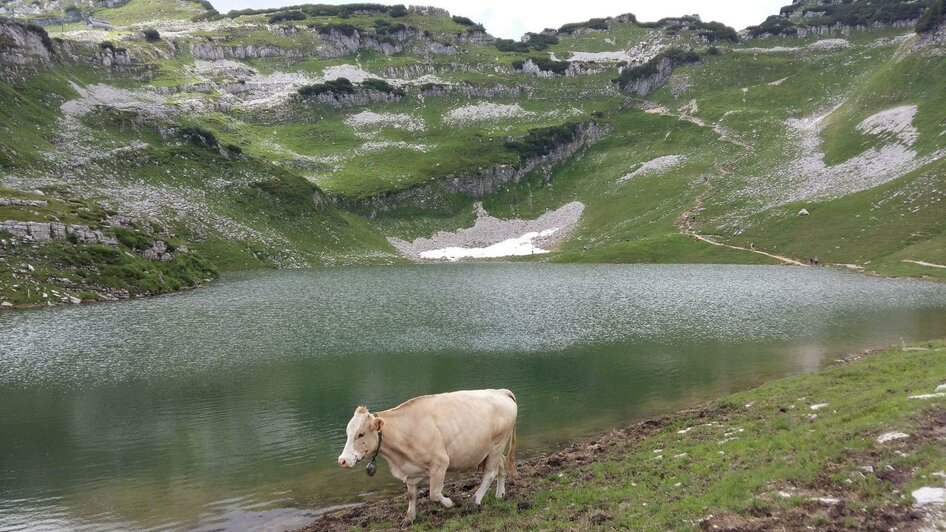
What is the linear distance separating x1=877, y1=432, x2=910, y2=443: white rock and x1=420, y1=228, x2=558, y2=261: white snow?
444 feet

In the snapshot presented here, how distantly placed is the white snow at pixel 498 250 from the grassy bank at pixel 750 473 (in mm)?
128629

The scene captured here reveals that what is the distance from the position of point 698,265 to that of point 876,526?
351ft

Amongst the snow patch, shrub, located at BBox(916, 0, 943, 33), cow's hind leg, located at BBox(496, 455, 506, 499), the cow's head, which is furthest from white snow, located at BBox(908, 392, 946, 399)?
shrub, located at BBox(916, 0, 943, 33)

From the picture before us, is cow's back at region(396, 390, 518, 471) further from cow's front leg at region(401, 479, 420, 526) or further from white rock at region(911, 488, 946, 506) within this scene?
white rock at region(911, 488, 946, 506)

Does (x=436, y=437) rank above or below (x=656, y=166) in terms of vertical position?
below

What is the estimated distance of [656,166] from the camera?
173875mm

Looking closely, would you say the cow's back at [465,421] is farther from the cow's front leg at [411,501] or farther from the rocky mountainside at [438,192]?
the rocky mountainside at [438,192]

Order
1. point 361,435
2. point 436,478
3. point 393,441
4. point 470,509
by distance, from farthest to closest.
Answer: point 470,509
point 436,478
point 393,441
point 361,435

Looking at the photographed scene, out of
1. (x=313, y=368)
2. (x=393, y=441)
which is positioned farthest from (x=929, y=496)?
(x=313, y=368)

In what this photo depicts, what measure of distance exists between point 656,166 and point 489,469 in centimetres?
17285

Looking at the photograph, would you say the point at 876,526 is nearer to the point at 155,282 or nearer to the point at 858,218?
the point at 155,282

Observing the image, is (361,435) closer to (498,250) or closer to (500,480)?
(500,480)

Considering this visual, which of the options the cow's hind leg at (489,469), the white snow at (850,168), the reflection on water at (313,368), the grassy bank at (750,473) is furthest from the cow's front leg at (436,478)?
the white snow at (850,168)

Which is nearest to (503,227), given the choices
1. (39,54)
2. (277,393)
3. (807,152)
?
(807,152)
